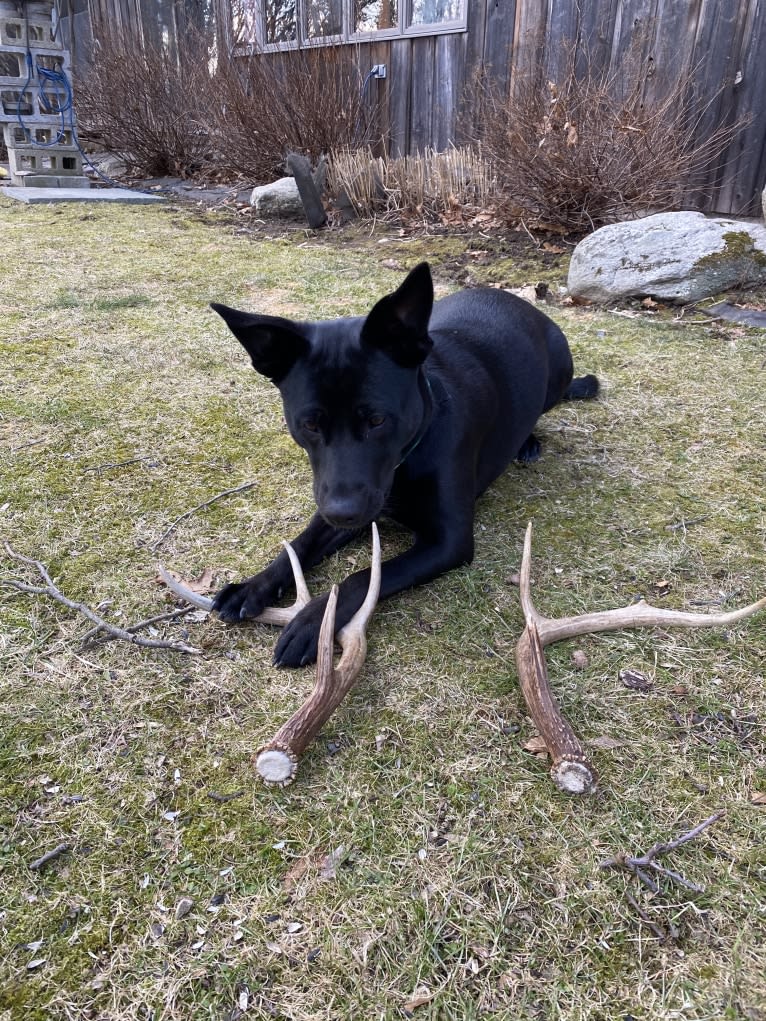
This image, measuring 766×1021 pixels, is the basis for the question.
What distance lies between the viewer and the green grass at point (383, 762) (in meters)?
1.40

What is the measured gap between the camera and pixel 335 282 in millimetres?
6367

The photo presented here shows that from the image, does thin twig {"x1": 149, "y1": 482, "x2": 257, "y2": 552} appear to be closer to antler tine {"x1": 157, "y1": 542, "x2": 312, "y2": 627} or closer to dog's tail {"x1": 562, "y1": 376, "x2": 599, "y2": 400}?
antler tine {"x1": 157, "y1": 542, "x2": 312, "y2": 627}

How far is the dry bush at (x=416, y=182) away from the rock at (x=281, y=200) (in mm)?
563

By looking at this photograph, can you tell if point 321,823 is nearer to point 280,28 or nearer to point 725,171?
point 725,171

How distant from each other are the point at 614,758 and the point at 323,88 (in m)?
9.91

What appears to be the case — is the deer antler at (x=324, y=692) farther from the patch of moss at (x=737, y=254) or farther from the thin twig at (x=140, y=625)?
the patch of moss at (x=737, y=254)

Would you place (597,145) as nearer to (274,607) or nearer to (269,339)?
(269,339)

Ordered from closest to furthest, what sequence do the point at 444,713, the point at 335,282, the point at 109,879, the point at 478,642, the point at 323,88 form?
the point at 109,879, the point at 444,713, the point at 478,642, the point at 335,282, the point at 323,88

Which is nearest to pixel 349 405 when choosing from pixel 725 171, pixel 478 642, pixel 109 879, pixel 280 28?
pixel 478 642

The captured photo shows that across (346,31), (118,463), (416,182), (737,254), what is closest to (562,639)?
(118,463)

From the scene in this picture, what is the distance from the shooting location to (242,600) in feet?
7.71

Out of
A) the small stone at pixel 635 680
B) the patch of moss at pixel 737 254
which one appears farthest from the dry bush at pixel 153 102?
the small stone at pixel 635 680

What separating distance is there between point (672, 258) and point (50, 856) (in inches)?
217

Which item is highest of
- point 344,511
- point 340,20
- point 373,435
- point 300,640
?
point 340,20
